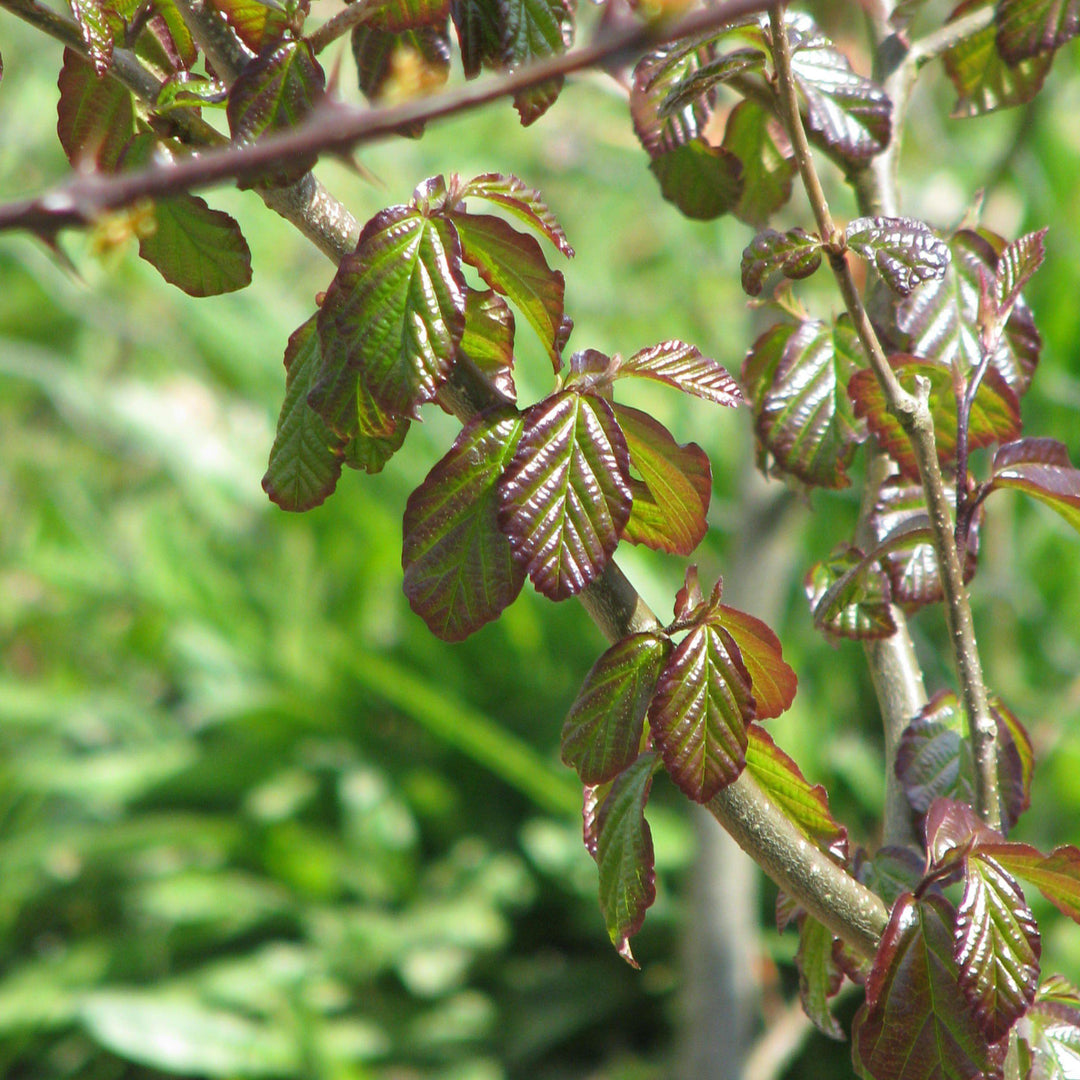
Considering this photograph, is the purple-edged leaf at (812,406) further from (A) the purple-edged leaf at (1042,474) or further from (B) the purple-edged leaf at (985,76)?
(B) the purple-edged leaf at (985,76)

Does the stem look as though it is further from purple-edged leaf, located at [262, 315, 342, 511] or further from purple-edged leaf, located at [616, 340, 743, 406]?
purple-edged leaf, located at [262, 315, 342, 511]

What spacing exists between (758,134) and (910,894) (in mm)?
422

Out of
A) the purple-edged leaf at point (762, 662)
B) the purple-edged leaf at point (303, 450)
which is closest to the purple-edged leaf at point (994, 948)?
the purple-edged leaf at point (762, 662)

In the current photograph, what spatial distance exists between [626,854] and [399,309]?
24 cm

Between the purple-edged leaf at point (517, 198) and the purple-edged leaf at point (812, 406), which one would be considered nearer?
the purple-edged leaf at point (517, 198)

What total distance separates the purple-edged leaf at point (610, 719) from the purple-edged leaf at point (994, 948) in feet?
0.46

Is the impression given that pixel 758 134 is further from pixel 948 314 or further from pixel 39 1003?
pixel 39 1003

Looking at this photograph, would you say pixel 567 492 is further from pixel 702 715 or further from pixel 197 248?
pixel 197 248

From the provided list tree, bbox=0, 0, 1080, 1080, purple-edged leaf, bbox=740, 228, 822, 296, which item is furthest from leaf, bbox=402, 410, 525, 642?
purple-edged leaf, bbox=740, 228, 822, 296

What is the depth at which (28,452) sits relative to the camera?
316 centimetres

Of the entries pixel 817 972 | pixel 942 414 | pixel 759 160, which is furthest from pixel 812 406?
pixel 817 972

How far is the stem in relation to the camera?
45 cm

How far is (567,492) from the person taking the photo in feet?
1.47

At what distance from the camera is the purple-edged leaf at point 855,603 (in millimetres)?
544
